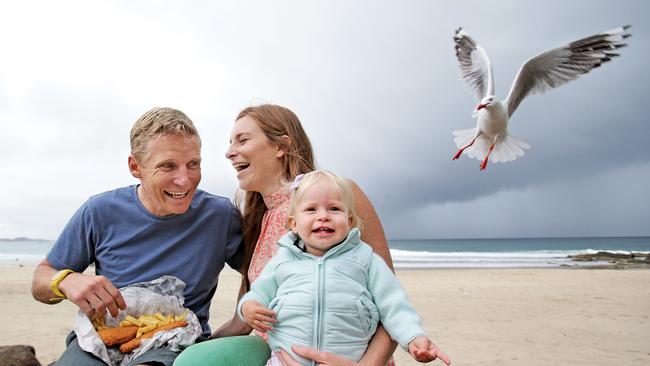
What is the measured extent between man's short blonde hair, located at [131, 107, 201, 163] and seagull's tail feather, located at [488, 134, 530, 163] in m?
10.7

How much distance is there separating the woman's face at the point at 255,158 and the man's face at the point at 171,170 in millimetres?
254

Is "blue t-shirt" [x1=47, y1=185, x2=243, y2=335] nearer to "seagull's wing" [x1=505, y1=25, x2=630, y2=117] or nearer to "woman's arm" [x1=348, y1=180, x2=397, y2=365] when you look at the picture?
"woman's arm" [x1=348, y1=180, x2=397, y2=365]

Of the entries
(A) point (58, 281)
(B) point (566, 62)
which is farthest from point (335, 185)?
(B) point (566, 62)

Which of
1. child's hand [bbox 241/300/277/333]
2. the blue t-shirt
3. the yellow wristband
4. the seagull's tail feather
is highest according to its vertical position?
the seagull's tail feather

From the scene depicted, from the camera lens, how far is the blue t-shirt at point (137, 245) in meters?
2.10

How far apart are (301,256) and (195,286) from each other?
527 millimetres

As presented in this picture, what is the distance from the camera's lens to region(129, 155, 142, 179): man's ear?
212 cm

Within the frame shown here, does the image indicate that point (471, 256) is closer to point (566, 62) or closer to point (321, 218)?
point (566, 62)

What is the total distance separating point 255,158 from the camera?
2.33 m

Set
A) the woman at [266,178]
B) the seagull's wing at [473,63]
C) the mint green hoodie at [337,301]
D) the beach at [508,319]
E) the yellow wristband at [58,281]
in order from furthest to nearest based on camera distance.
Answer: the seagull's wing at [473,63], the beach at [508,319], the woman at [266,178], the yellow wristband at [58,281], the mint green hoodie at [337,301]

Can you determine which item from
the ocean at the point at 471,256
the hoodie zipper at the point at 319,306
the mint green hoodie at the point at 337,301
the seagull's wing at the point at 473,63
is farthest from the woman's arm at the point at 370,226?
the ocean at the point at 471,256

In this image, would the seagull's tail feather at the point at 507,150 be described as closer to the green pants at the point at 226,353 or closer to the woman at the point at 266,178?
the woman at the point at 266,178

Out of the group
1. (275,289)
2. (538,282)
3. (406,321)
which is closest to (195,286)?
(275,289)

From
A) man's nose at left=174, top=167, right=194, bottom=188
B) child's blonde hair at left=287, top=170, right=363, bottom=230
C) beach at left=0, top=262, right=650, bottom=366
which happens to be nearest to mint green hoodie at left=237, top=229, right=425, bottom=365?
child's blonde hair at left=287, top=170, right=363, bottom=230
